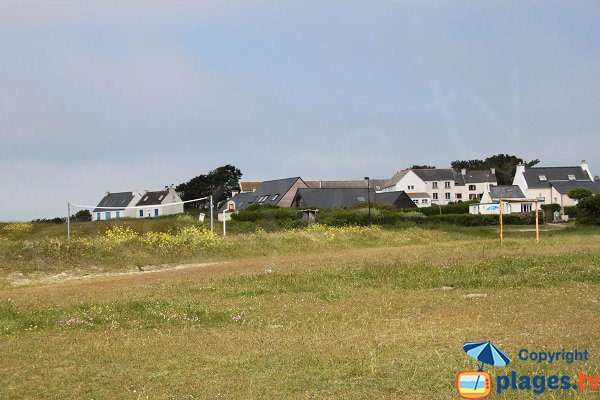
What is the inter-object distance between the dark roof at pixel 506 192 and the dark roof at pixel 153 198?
45.8 meters

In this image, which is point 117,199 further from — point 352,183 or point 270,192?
point 352,183

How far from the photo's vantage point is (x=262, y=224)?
53719 mm

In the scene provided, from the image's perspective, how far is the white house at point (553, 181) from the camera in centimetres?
8375

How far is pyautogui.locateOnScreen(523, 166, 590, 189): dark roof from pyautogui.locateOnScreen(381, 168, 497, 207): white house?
12.4 metres

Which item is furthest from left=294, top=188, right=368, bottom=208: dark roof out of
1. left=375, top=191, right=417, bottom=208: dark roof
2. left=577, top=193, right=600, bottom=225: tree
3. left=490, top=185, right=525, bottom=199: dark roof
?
left=577, top=193, right=600, bottom=225: tree

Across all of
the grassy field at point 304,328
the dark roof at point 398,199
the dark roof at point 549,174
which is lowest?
the grassy field at point 304,328

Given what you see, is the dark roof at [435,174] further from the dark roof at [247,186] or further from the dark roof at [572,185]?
the dark roof at [247,186]

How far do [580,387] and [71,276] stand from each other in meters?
24.8

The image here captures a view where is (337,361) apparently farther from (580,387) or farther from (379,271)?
(379,271)

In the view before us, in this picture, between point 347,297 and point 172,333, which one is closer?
point 172,333

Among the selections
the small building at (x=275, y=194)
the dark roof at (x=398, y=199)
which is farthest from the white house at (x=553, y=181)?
the small building at (x=275, y=194)

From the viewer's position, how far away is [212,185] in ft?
332

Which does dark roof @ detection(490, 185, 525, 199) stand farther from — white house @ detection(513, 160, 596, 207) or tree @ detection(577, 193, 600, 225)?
tree @ detection(577, 193, 600, 225)

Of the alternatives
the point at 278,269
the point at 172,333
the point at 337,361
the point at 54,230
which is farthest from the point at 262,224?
the point at 337,361
